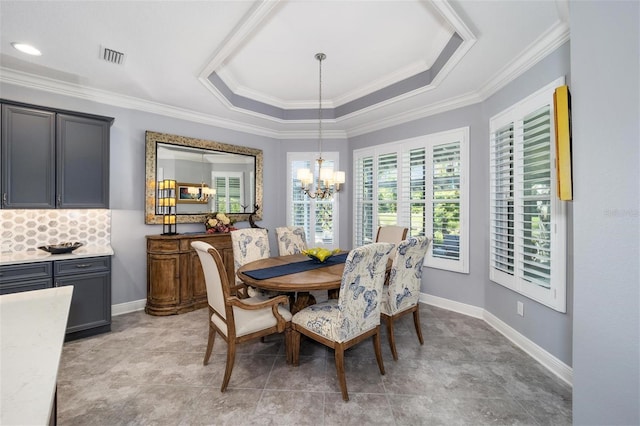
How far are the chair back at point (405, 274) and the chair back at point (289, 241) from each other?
148cm

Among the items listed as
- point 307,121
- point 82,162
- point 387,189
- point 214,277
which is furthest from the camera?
point 307,121

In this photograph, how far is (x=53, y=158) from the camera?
2.82 m

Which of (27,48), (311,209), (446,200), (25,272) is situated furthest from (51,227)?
(446,200)

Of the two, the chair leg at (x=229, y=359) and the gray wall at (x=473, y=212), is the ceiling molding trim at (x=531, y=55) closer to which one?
the gray wall at (x=473, y=212)

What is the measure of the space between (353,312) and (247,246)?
1.63 meters

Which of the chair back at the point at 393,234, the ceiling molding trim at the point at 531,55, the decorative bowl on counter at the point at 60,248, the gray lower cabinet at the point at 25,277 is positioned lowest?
the gray lower cabinet at the point at 25,277

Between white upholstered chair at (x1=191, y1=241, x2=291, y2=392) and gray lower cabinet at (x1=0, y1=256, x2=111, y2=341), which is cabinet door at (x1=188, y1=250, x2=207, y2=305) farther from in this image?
white upholstered chair at (x1=191, y1=241, x2=291, y2=392)

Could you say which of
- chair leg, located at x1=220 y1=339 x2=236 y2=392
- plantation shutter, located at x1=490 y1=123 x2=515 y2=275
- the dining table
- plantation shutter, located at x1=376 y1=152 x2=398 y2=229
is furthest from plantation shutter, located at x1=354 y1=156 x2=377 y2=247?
chair leg, located at x1=220 y1=339 x2=236 y2=392

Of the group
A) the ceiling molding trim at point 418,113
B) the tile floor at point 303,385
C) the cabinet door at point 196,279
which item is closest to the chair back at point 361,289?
the tile floor at point 303,385

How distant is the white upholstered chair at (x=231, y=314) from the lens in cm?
196

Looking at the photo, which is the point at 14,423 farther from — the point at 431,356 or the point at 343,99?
the point at 343,99

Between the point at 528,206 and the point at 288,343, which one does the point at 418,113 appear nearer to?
the point at 528,206

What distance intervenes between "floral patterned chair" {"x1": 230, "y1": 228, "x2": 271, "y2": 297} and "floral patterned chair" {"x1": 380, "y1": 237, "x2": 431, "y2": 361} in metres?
1.38

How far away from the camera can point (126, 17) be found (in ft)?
6.86
